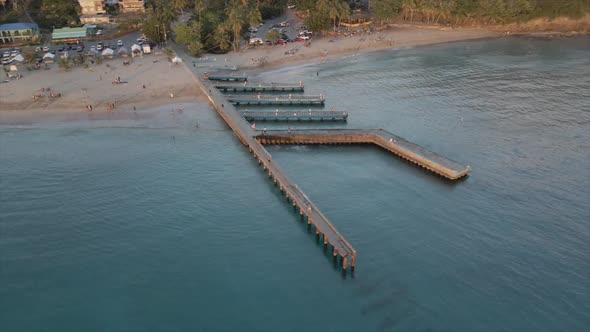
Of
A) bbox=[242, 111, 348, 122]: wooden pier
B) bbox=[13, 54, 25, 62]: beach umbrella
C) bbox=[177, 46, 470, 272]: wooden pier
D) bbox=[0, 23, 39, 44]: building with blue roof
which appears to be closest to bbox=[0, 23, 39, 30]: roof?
bbox=[0, 23, 39, 44]: building with blue roof

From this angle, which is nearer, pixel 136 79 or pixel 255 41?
pixel 136 79

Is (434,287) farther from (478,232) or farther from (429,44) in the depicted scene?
(429,44)

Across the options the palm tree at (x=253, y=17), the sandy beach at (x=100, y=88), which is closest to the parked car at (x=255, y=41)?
the palm tree at (x=253, y=17)

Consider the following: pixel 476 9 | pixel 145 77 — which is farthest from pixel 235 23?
pixel 476 9

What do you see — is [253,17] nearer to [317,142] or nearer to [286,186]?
[317,142]

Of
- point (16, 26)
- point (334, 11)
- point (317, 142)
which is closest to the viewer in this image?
point (317, 142)

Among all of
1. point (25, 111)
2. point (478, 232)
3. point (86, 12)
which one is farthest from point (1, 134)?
point (86, 12)

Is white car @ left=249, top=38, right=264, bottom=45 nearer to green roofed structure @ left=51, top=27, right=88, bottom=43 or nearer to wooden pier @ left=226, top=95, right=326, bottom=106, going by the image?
wooden pier @ left=226, top=95, right=326, bottom=106
